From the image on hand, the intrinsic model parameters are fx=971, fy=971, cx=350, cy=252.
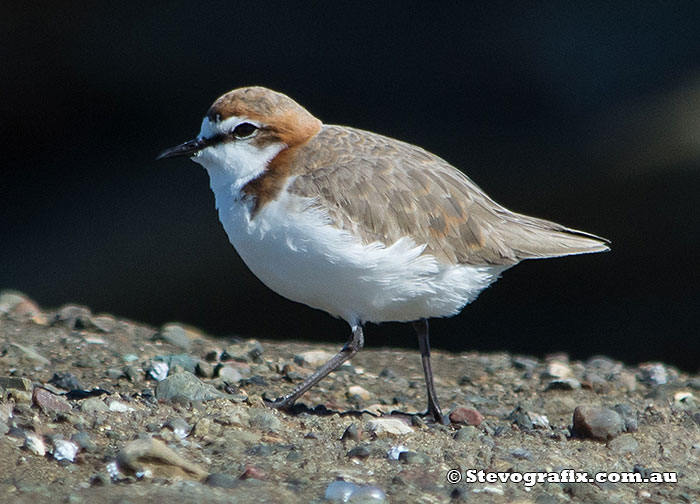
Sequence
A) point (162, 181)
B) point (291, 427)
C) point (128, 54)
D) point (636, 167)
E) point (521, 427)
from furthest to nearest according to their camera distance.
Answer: point (128, 54) → point (162, 181) → point (636, 167) → point (521, 427) → point (291, 427)

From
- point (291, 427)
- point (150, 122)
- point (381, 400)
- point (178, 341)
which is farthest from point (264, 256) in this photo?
point (150, 122)

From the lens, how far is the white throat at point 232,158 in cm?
510

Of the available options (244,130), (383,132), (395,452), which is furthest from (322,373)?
Result: (383,132)

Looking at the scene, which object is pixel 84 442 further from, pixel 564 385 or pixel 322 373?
pixel 564 385

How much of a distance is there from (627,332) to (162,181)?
18.5ft

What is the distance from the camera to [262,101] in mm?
5184

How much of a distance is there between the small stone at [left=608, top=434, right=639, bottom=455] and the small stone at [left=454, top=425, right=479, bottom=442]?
0.66m

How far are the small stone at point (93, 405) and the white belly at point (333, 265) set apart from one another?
102cm

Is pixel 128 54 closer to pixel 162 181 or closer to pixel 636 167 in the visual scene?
pixel 162 181

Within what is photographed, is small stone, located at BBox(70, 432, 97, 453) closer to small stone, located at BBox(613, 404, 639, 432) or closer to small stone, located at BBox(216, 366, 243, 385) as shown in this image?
small stone, located at BBox(216, 366, 243, 385)

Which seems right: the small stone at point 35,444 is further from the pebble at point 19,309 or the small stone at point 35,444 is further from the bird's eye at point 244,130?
the pebble at point 19,309

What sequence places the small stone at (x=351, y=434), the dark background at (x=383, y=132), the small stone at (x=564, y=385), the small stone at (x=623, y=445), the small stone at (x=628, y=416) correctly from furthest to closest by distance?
the dark background at (x=383, y=132)
the small stone at (x=564, y=385)
the small stone at (x=628, y=416)
the small stone at (x=623, y=445)
the small stone at (x=351, y=434)

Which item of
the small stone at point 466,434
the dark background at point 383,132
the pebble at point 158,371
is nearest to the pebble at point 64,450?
the pebble at point 158,371

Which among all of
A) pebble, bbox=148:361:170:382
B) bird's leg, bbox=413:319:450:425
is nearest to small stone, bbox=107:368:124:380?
pebble, bbox=148:361:170:382
